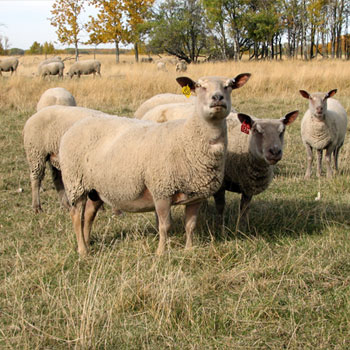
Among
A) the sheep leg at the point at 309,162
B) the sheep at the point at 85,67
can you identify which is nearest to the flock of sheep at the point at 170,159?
the sheep leg at the point at 309,162

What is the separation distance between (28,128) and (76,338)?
3758mm

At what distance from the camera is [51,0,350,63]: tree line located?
A: 36438 mm

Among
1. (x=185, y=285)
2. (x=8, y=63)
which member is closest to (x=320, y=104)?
(x=185, y=285)

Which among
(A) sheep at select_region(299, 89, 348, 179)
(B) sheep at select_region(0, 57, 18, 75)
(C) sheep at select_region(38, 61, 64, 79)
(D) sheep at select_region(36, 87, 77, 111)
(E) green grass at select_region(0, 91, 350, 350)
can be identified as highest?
(B) sheep at select_region(0, 57, 18, 75)

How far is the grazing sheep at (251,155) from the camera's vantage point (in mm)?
4367

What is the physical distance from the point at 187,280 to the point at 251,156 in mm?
1769

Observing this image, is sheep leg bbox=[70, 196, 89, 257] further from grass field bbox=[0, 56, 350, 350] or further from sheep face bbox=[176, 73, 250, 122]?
sheep face bbox=[176, 73, 250, 122]

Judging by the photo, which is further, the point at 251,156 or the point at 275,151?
the point at 251,156

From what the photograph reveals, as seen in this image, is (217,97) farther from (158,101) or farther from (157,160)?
(158,101)

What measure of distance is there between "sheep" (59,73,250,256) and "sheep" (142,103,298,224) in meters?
0.65

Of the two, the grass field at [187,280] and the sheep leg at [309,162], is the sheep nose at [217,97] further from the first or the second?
the sheep leg at [309,162]

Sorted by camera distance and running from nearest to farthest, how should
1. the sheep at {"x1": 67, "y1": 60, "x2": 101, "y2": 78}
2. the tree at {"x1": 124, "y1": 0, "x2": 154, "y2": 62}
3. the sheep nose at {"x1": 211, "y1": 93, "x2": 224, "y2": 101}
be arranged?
the sheep nose at {"x1": 211, "y1": 93, "x2": 224, "y2": 101} → the sheep at {"x1": 67, "y1": 60, "x2": 101, "y2": 78} → the tree at {"x1": 124, "y1": 0, "x2": 154, "y2": 62}

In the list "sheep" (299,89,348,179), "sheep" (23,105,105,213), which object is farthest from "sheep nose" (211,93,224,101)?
"sheep" (299,89,348,179)

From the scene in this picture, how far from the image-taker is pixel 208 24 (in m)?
38.8
